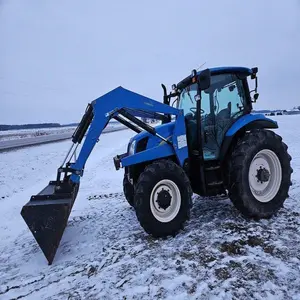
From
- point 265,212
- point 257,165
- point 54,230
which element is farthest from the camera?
point 257,165

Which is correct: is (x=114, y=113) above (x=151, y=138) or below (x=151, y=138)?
above

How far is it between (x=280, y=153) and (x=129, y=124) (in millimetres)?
2544

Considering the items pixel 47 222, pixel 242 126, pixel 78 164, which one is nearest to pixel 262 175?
pixel 242 126

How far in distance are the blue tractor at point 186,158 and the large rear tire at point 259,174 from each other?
0.05ft

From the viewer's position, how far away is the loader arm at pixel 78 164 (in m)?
3.16

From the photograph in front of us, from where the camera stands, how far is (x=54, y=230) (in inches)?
124

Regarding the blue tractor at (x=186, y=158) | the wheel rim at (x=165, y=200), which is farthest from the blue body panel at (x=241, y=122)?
the wheel rim at (x=165, y=200)

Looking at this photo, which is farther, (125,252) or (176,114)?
(176,114)

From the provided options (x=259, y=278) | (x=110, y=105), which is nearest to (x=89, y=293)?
(x=259, y=278)

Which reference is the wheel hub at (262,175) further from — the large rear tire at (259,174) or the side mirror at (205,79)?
the side mirror at (205,79)

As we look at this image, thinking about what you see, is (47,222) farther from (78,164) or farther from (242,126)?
(242,126)

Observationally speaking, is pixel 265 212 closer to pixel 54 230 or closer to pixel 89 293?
pixel 89 293

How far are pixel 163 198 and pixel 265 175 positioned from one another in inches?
70.6

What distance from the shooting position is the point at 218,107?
435 cm
